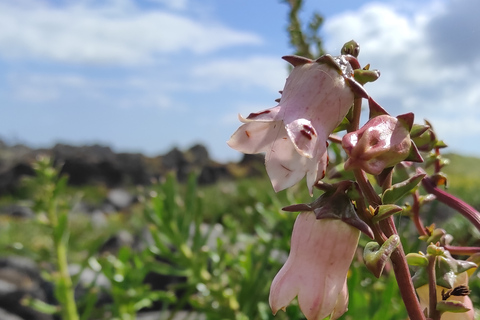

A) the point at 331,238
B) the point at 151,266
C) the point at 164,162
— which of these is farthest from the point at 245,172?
the point at 331,238

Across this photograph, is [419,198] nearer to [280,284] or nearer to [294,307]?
[280,284]

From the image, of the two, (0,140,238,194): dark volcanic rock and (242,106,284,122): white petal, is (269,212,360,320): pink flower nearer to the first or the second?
(242,106,284,122): white petal

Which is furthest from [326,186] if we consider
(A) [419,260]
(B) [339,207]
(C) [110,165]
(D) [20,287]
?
(C) [110,165]

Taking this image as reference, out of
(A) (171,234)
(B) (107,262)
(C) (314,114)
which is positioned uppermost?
(C) (314,114)

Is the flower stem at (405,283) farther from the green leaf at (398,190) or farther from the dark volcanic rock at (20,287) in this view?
the dark volcanic rock at (20,287)

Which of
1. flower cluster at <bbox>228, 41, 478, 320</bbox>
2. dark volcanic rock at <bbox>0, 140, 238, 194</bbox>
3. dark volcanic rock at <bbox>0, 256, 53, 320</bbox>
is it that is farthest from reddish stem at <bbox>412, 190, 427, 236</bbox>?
dark volcanic rock at <bbox>0, 140, 238, 194</bbox>

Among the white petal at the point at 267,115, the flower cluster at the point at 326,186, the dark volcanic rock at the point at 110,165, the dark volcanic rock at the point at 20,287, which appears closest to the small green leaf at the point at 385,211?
the flower cluster at the point at 326,186

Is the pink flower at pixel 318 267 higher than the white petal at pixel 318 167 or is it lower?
lower
